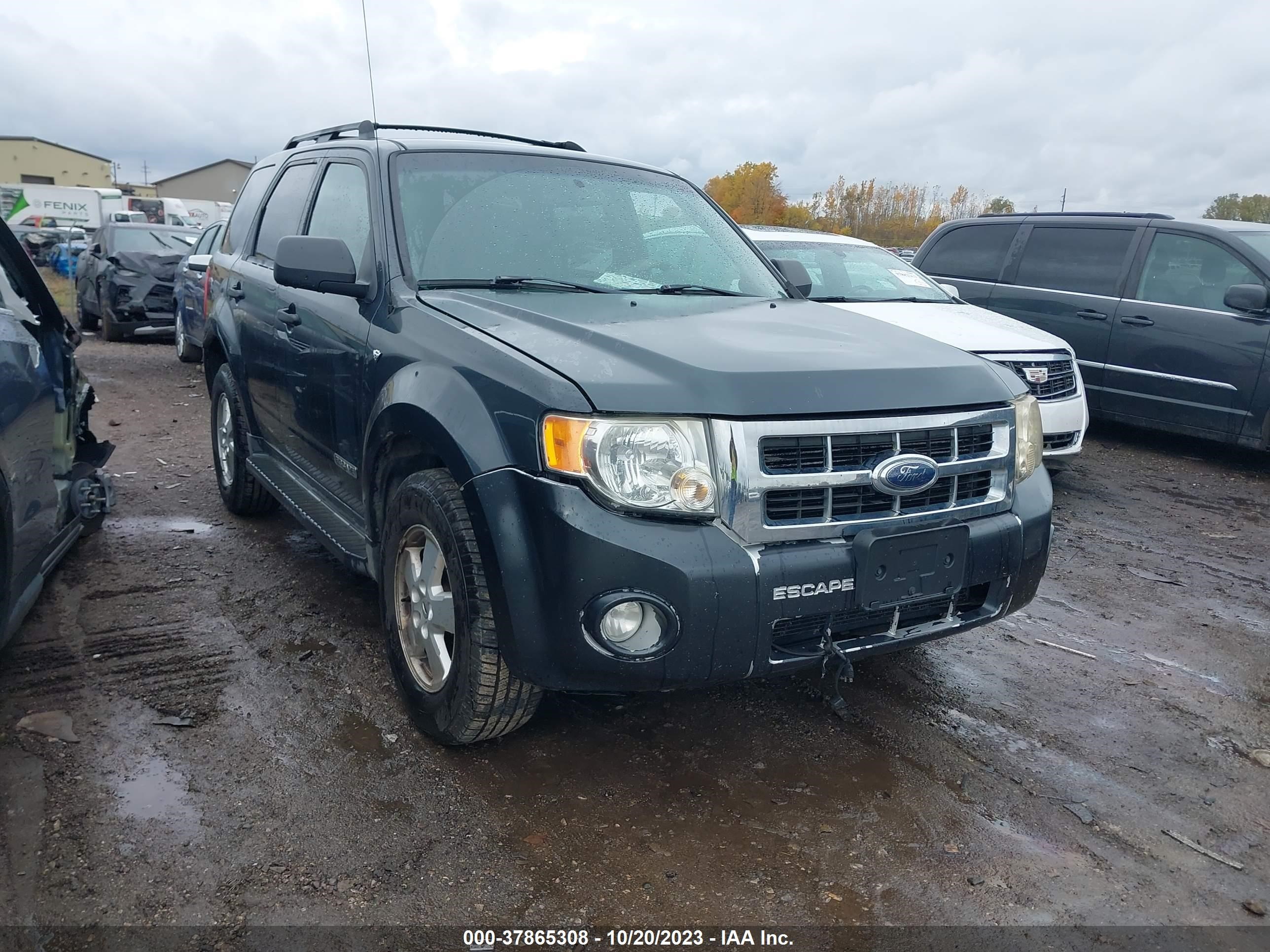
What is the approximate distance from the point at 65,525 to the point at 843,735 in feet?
10.5

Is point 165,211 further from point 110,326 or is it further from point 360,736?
point 360,736

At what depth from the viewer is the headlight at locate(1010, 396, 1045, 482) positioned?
312cm

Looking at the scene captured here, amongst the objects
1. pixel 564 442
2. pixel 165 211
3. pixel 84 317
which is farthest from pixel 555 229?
pixel 165 211

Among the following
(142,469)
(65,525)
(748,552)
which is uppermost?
(748,552)

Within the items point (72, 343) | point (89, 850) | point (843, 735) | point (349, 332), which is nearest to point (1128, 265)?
point (843, 735)

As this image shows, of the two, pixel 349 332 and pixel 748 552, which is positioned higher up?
pixel 349 332

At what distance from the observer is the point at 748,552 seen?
8.31 feet

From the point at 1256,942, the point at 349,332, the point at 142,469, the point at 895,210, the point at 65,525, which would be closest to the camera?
the point at 1256,942

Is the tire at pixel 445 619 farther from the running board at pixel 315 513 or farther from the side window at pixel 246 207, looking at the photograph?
the side window at pixel 246 207

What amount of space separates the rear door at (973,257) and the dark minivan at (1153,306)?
21 millimetres

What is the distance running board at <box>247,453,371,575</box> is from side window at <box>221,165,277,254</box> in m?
1.25

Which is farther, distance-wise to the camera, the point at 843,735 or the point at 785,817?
the point at 843,735

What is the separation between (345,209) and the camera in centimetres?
392

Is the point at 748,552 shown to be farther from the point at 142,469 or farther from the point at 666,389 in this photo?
the point at 142,469
